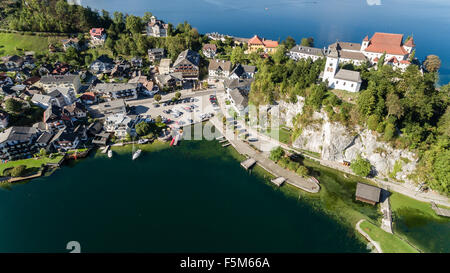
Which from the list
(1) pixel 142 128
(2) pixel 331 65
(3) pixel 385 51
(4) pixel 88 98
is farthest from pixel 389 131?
(4) pixel 88 98

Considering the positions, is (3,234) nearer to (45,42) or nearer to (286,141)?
(286,141)

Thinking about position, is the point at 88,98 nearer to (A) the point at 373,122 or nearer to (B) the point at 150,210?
(B) the point at 150,210

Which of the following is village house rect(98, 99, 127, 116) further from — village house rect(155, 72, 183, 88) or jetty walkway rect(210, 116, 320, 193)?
jetty walkway rect(210, 116, 320, 193)

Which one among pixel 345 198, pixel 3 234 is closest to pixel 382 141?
pixel 345 198

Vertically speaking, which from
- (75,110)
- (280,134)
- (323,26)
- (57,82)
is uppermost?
(323,26)

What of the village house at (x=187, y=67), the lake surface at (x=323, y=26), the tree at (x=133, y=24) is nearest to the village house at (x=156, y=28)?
the tree at (x=133, y=24)

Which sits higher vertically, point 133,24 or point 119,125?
point 133,24

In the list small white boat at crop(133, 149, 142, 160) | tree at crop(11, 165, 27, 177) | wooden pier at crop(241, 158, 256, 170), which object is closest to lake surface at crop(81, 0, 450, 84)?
wooden pier at crop(241, 158, 256, 170)
